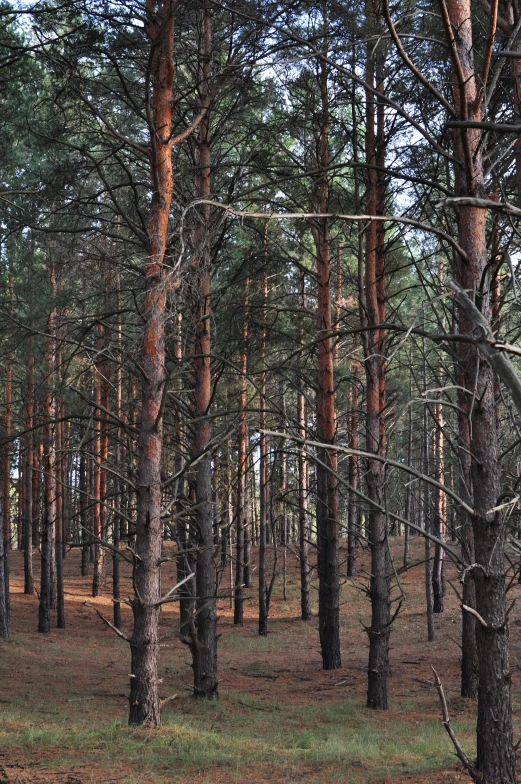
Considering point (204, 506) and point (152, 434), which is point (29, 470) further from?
point (152, 434)

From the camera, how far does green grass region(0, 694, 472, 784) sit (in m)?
7.20

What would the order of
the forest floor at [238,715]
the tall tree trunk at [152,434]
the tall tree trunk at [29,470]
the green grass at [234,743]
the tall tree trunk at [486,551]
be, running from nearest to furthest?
the tall tree trunk at [486,551] < the forest floor at [238,715] < the green grass at [234,743] < the tall tree trunk at [152,434] < the tall tree trunk at [29,470]

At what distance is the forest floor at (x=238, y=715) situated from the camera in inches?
279

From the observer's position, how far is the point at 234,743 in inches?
336

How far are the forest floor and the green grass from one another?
0.07 feet

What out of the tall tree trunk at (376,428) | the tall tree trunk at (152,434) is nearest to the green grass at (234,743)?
the tall tree trunk at (152,434)

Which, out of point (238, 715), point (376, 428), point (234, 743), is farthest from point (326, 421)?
point (234, 743)

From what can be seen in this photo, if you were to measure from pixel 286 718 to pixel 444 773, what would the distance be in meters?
5.17

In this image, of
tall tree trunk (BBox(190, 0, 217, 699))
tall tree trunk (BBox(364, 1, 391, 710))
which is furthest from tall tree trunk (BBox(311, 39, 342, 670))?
tall tree trunk (BBox(190, 0, 217, 699))

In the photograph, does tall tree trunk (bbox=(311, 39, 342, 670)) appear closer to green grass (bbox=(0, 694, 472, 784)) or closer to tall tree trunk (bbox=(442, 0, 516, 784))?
green grass (bbox=(0, 694, 472, 784))

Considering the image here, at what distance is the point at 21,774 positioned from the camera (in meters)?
6.38

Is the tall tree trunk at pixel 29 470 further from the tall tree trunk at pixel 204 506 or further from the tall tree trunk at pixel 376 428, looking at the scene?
the tall tree trunk at pixel 376 428

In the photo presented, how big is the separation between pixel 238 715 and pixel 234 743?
264cm

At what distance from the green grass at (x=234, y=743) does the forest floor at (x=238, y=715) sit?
0.02m
